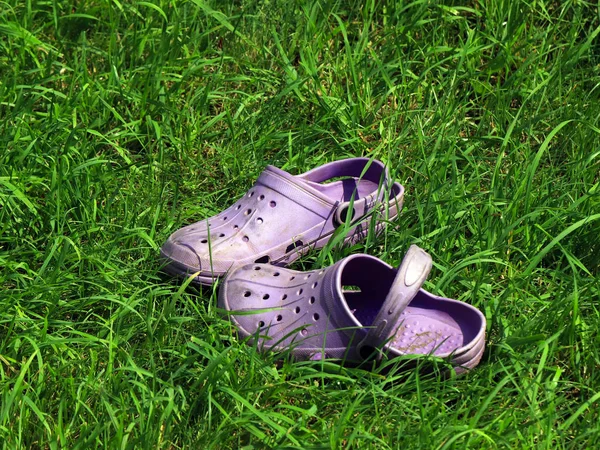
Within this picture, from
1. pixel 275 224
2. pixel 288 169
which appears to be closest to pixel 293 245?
pixel 275 224

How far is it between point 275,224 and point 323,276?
37cm

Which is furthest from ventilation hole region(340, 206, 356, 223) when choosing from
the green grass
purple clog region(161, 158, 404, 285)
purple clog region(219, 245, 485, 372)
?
purple clog region(219, 245, 485, 372)

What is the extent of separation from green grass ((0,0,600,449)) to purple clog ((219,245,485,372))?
7 centimetres

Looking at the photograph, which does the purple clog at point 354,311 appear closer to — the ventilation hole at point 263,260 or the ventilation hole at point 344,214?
the ventilation hole at point 263,260

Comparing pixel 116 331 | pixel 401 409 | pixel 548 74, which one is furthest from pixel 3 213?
pixel 548 74

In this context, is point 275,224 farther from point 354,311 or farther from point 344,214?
point 354,311

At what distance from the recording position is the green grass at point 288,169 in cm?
238

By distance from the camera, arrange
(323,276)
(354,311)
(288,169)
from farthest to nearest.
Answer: (288,169) < (354,311) < (323,276)

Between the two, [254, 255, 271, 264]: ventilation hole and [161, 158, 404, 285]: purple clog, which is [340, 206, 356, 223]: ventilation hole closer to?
[161, 158, 404, 285]: purple clog

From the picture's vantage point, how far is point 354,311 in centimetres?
283

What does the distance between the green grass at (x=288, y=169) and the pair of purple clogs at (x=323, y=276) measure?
0.23 feet

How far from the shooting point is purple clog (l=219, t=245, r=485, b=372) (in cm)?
246

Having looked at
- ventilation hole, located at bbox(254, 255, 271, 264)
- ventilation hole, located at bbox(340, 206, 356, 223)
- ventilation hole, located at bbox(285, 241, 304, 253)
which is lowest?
ventilation hole, located at bbox(254, 255, 271, 264)

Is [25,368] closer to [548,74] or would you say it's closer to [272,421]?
[272,421]
